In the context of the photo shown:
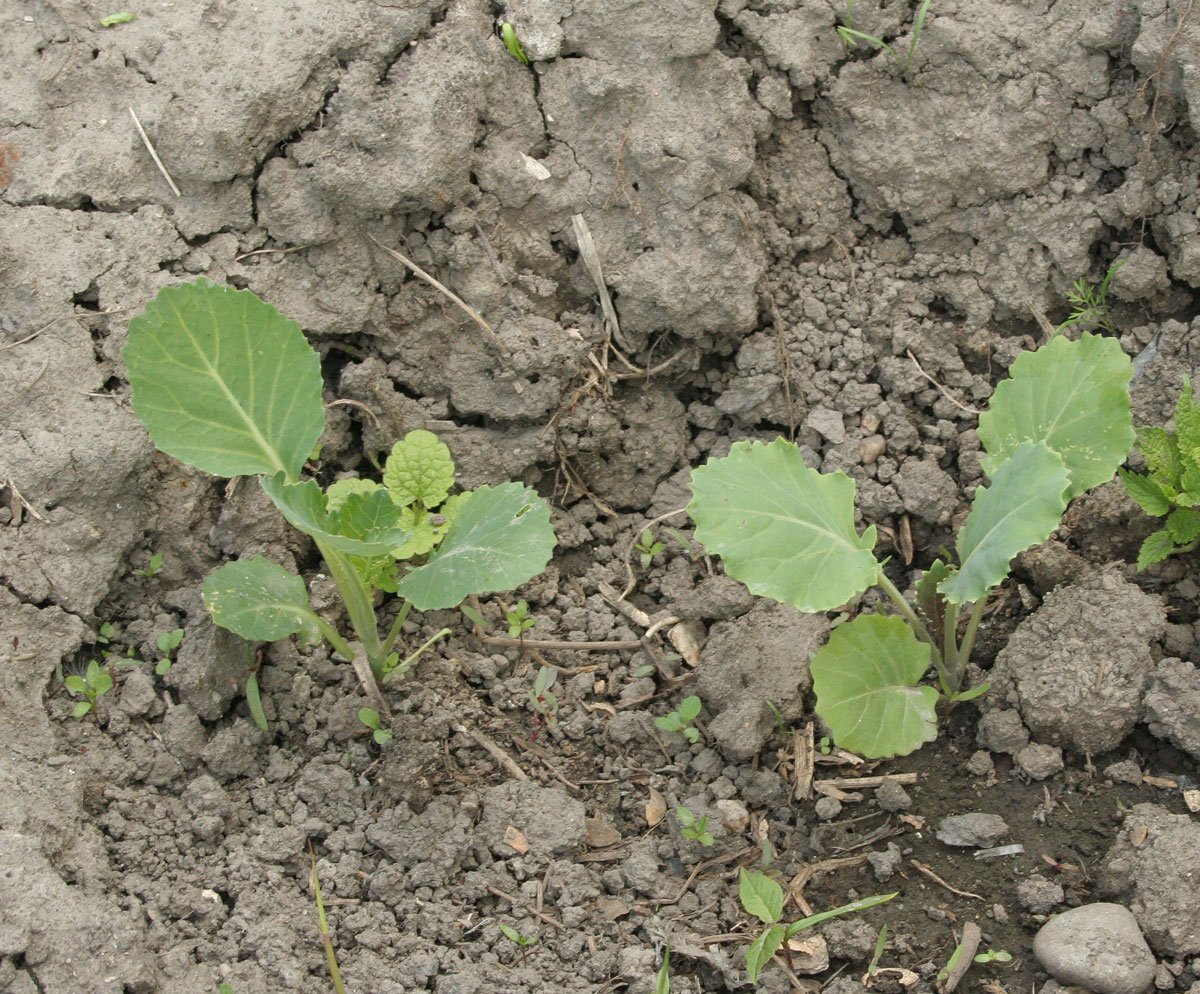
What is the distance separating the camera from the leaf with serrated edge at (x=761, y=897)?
2135 millimetres

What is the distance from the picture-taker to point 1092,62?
9.16ft

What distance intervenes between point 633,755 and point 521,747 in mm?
270

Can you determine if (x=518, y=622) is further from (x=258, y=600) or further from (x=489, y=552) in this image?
(x=258, y=600)

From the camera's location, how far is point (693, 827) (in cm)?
232

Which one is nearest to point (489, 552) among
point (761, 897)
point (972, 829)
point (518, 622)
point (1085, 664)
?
point (518, 622)

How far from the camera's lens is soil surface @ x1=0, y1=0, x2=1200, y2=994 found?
218 cm

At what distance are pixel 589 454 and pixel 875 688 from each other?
1.02 meters

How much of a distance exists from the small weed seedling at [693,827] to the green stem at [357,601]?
79cm

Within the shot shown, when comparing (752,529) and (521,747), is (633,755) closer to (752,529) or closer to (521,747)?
(521,747)

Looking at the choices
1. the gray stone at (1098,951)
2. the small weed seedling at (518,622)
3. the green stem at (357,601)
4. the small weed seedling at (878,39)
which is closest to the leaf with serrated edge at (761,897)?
the gray stone at (1098,951)

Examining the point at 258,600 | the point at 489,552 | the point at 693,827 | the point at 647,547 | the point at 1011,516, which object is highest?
the point at 1011,516

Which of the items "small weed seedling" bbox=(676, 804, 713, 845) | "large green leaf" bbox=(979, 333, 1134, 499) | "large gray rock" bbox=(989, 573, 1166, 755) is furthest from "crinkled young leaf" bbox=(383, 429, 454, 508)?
"large gray rock" bbox=(989, 573, 1166, 755)

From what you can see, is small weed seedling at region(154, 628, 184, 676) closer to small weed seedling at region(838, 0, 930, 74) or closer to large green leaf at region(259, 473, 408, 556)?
large green leaf at region(259, 473, 408, 556)

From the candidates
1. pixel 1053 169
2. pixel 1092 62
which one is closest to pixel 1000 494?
pixel 1053 169
